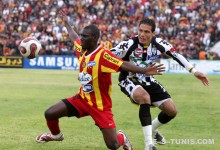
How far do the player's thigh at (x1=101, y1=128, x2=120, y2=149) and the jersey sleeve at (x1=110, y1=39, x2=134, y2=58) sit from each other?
1.52 meters

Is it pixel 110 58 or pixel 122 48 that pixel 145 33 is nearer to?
pixel 122 48

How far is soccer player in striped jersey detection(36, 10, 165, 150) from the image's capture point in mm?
7715

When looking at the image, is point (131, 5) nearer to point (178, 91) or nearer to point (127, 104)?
point (178, 91)

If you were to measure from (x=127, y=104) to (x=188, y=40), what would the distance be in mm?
20086

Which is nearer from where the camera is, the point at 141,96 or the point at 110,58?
the point at 110,58

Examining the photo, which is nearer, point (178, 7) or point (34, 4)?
point (178, 7)

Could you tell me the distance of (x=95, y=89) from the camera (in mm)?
7973

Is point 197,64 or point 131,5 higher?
point 131,5

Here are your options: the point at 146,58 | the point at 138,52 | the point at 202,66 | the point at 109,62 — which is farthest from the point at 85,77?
the point at 202,66

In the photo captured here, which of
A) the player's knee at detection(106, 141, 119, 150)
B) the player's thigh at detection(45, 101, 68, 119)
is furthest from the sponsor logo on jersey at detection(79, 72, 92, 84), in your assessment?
the player's knee at detection(106, 141, 119, 150)

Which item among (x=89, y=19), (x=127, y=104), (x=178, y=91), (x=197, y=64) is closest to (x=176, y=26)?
(x=197, y=64)

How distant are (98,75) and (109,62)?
338 millimetres

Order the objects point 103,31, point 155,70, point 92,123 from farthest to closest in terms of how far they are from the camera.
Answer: point 103,31 → point 92,123 → point 155,70

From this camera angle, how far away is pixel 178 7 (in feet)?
124
